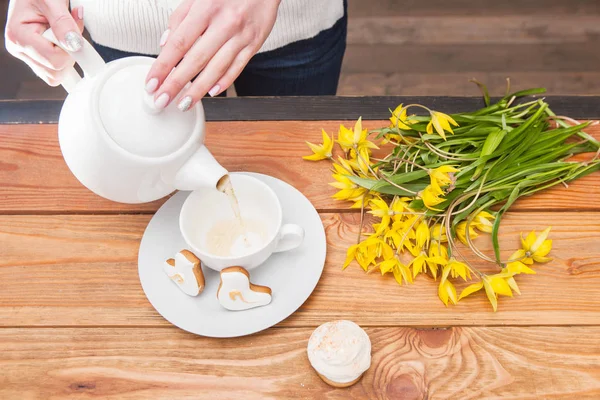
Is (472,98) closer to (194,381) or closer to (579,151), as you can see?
(579,151)

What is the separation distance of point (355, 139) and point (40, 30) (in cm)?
51

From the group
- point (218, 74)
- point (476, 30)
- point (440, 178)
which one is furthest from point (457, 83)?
point (218, 74)

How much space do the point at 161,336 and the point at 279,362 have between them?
18 cm

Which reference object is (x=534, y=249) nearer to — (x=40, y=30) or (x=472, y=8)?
(x=40, y=30)

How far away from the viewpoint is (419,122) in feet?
3.18

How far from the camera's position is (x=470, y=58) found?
2258mm

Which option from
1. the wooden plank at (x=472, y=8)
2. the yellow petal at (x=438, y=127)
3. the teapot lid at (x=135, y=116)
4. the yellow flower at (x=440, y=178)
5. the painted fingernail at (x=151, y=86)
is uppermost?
the painted fingernail at (x=151, y=86)

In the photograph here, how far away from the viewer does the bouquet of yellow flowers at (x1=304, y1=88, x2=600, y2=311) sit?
0.83 m

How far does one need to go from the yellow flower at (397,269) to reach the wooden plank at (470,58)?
1.54 metres

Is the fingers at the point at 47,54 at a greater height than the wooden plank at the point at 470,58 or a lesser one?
greater

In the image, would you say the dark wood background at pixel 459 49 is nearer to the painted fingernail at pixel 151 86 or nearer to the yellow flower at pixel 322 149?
the yellow flower at pixel 322 149

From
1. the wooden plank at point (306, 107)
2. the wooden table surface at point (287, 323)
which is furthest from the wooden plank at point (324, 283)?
the wooden plank at point (306, 107)

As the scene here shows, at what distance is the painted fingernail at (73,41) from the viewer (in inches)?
25.9

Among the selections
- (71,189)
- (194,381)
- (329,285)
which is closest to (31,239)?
(71,189)
